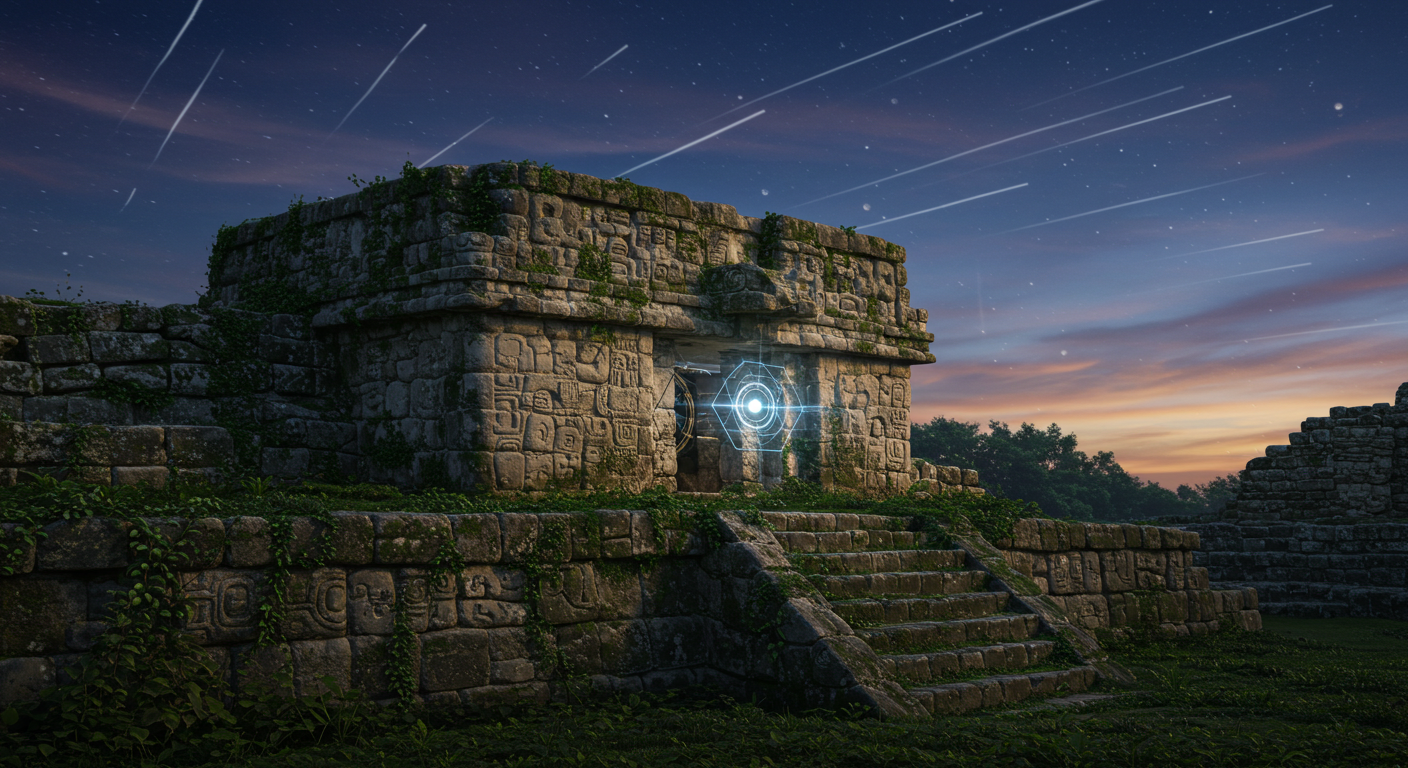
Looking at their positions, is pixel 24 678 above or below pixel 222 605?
below

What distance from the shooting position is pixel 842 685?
20.5 feet

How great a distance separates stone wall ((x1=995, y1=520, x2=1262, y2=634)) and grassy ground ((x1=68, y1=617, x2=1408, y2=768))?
208cm

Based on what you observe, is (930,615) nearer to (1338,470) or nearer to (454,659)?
(454,659)

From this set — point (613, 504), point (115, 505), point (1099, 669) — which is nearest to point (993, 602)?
point (1099, 669)

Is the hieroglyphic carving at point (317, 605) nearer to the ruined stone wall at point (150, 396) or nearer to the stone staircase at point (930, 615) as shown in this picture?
the ruined stone wall at point (150, 396)

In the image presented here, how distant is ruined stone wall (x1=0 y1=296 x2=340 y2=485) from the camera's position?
7.48 m

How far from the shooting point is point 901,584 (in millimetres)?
7934

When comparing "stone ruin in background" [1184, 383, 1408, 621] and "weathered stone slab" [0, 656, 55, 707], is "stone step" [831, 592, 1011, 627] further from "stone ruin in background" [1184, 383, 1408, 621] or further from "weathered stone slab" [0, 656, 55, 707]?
"stone ruin in background" [1184, 383, 1408, 621]

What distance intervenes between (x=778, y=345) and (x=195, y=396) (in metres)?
6.84

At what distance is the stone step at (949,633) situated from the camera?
23.1 ft

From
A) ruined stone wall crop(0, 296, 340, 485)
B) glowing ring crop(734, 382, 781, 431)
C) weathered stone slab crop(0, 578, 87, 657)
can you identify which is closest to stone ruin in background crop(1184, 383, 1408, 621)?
glowing ring crop(734, 382, 781, 431)

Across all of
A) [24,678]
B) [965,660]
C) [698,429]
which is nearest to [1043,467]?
[698,429]

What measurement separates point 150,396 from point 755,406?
23.0ft

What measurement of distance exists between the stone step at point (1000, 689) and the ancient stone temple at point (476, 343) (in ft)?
16.0
